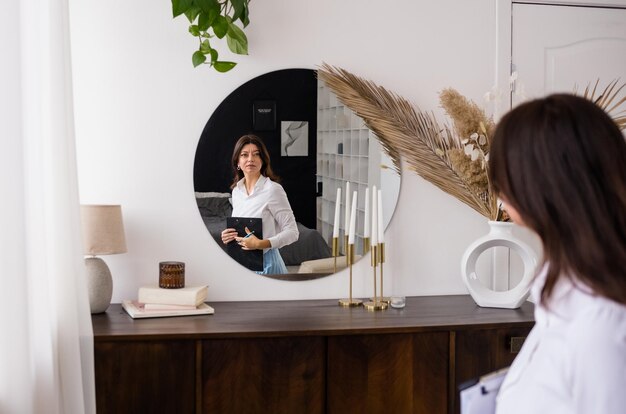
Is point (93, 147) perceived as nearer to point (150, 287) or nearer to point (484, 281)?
point (150, 287)

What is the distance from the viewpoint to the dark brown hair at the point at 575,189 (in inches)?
46.0

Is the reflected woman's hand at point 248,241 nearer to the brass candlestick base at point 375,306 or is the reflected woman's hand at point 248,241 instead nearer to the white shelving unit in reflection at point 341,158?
the white shelving unit in reflection at point 341,158

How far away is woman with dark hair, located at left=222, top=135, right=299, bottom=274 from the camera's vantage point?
9.21 feet

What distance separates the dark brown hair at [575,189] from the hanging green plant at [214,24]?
5.25ft

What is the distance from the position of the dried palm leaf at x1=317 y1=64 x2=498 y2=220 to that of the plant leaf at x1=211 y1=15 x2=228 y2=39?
44 cm

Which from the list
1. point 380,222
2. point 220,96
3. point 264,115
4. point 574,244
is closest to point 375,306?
point 380,222

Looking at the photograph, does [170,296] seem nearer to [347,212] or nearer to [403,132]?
[347,212]

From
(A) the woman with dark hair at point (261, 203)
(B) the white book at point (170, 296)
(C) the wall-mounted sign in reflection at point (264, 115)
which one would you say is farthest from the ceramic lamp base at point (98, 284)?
(C) the wall-mounted sign in reflection at point (264, 115)

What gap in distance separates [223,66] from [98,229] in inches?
28.4

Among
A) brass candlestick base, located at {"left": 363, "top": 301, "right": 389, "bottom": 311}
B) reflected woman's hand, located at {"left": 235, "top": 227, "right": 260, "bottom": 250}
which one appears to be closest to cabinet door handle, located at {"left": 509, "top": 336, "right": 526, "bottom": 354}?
brass candlestick base, located at {"left": 363, "top": 301, "right": 389, "bottom": 311}

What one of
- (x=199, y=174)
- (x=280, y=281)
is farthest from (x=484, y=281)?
(x=199, y=174)

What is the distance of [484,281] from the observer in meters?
3.05

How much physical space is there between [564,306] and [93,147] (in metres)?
1.96

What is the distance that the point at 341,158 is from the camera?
2.88m
